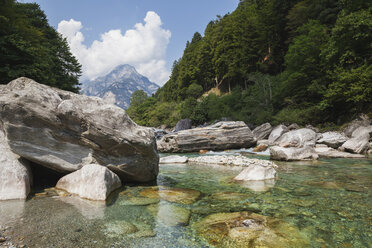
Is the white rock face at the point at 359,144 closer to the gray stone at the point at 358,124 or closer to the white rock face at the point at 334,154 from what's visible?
the white rock face at the point at 334,154

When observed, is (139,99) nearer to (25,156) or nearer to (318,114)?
(318,114)

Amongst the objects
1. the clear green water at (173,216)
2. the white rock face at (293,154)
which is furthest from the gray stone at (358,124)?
the clear green water at (173,216)

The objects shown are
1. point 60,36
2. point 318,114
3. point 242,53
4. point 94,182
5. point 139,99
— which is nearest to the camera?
point 94,182

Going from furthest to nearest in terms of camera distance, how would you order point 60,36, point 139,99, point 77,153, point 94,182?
point 139,99, point 60,36, point 77,153, point 94,182

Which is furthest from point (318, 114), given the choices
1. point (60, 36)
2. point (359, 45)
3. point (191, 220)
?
point (60, 36)

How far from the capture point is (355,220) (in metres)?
3.51

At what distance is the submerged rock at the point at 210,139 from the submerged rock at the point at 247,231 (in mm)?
13623

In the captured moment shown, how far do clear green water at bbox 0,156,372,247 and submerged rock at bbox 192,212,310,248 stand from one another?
0.17m

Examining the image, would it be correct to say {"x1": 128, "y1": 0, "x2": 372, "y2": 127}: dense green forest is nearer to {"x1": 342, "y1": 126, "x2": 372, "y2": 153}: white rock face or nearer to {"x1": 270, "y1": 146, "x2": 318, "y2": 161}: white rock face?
{"x1": 342, "y1": 126, "x2": 372, "y2": 153}: white rock face

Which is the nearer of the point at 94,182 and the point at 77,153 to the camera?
the point at 94,182

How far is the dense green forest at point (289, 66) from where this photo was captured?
17.9 meters

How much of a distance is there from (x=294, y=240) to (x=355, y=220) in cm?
155

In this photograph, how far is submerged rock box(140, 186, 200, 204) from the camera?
482cm

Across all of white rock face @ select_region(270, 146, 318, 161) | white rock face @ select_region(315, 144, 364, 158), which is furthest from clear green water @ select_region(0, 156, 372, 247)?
white rock face @ select_region(315, 144, 364, 158)
